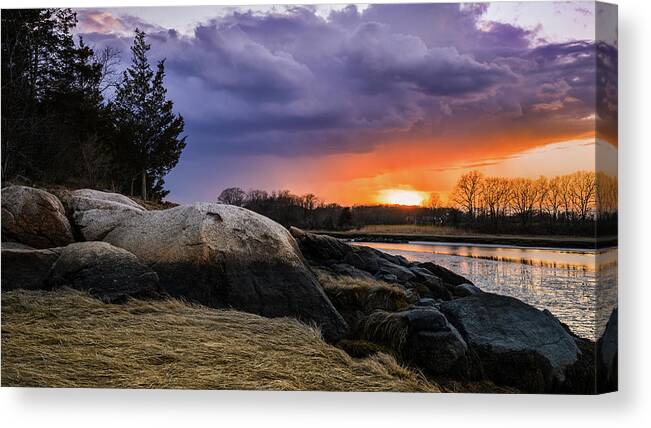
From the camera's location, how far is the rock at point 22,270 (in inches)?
295

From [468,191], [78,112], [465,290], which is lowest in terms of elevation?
[465,290]

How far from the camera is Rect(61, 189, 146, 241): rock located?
807 cm

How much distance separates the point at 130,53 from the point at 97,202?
5.96ft

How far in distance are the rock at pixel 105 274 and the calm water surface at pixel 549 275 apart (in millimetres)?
3004

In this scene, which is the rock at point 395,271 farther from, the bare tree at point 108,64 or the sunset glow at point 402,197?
the bare tree at point 108,64

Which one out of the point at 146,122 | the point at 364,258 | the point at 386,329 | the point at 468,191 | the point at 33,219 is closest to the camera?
the point at 386,329

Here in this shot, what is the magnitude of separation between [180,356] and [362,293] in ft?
6.79

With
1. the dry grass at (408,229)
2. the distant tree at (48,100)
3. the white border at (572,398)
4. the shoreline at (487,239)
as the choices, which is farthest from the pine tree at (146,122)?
the white border at (572,398)

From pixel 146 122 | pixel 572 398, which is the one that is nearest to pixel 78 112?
pixel 146 122

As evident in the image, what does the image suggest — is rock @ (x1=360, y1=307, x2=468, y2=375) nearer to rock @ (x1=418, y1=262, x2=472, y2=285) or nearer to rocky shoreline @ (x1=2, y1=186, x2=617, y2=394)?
rocky shoreline @ (x1=2, y1=186, x2=617, y2=394)

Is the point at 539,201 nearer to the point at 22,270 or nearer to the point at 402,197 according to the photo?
the point at 402,197

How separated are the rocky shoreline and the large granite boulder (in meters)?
0.01

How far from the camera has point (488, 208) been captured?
741 centimetres

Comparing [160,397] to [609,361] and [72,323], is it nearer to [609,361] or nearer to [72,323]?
[72,323]
